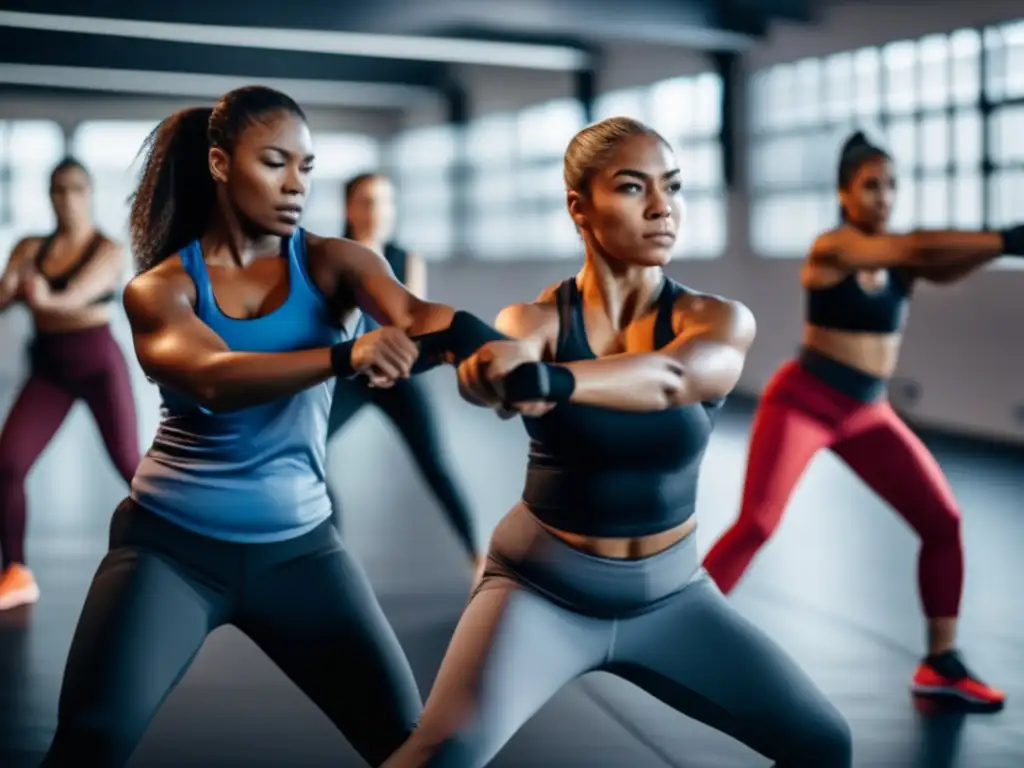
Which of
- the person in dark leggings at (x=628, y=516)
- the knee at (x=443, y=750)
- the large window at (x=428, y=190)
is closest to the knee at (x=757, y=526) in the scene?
the person in dark leggings at (x=628, y=516)

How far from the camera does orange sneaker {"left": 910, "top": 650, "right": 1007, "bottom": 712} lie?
3.44 metres

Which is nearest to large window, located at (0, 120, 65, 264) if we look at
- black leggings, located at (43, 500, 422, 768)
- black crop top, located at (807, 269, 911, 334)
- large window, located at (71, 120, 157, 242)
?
large window, located at (71, 120, 157, 242)

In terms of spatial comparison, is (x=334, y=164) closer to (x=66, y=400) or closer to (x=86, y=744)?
(x=66, y=400)

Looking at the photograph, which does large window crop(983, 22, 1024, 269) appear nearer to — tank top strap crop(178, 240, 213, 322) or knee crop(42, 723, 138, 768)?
tank top strap crop(178, 240, 213, 322)

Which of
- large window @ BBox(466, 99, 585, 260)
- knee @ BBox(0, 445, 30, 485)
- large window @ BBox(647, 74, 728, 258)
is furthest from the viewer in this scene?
large window @ BBox(466, 99, 585, 260)

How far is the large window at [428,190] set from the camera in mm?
17812

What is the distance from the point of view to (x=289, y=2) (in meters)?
10.9

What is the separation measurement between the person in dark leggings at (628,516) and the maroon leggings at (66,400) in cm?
258

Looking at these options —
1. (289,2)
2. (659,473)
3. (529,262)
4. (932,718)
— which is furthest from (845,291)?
(529,262)

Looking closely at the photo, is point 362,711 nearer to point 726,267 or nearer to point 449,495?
point 449,495

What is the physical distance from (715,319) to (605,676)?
1.89 metres

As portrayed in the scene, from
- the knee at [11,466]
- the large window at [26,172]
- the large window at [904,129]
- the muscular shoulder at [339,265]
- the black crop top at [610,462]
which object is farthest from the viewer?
the large window at [26,172]

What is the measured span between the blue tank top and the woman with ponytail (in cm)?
156

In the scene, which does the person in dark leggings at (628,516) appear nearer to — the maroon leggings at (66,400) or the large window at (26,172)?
the maroon leggings at (66,400)
